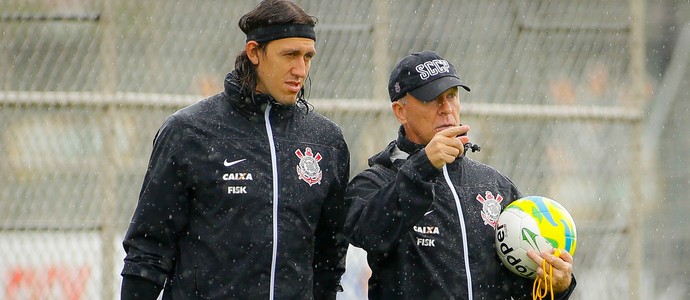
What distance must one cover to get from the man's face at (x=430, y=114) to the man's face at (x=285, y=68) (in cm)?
45

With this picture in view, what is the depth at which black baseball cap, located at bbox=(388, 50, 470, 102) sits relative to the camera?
175 inches

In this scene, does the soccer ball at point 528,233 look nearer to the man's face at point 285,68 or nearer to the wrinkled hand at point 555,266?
the wrinkled hand at point 555,266

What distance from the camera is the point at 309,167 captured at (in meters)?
4.40

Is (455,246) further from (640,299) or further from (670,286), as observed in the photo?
(670,286)

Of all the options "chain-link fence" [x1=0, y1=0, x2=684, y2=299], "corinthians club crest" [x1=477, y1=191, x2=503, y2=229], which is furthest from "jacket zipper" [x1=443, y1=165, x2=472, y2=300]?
"chain-link fence" [x1=0, y1=0, x2=684, y2=299]

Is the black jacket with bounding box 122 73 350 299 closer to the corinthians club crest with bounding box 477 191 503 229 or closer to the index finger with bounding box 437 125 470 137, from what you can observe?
the index finger with bounding box 437 125 470 137

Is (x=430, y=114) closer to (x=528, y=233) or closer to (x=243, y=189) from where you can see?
(x=528, y=233)

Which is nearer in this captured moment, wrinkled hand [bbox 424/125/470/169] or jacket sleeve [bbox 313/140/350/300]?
wrinkled hand [bbox 424/125/470/169]

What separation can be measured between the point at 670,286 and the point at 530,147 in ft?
8.97

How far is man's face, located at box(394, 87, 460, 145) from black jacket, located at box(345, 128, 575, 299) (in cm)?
6

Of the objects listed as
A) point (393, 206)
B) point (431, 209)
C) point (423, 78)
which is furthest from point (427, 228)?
point (423, 78)

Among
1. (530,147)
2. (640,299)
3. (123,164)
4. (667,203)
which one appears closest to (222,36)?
(123,164)

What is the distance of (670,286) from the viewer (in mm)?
9219

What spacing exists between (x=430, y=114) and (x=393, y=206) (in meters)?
0.46
